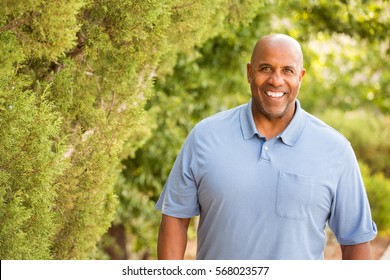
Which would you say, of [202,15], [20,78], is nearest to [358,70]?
[202,15]

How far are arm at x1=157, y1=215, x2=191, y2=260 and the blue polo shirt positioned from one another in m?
0.06

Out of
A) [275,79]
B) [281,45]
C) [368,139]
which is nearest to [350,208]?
[275,79]

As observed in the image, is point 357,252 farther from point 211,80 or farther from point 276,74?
point 211,80

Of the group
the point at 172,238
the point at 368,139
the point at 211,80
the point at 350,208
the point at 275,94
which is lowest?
the point at 368,139

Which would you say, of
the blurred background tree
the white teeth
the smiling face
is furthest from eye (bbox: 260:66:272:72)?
the blurred background tree

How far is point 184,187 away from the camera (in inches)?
129

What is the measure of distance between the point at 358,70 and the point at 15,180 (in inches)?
346

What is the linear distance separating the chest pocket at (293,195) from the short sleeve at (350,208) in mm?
142

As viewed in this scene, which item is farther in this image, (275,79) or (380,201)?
(380,201)

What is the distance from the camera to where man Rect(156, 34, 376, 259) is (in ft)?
10.2

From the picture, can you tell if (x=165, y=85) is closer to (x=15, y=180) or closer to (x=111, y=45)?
(x=111, y=45)

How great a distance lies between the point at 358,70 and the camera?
11305 mm

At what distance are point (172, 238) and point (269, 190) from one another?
49 centimetres

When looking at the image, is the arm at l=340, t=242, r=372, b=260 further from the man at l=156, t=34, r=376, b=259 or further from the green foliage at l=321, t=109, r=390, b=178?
the green foliage at l=321, t=109, r=390, b=178
